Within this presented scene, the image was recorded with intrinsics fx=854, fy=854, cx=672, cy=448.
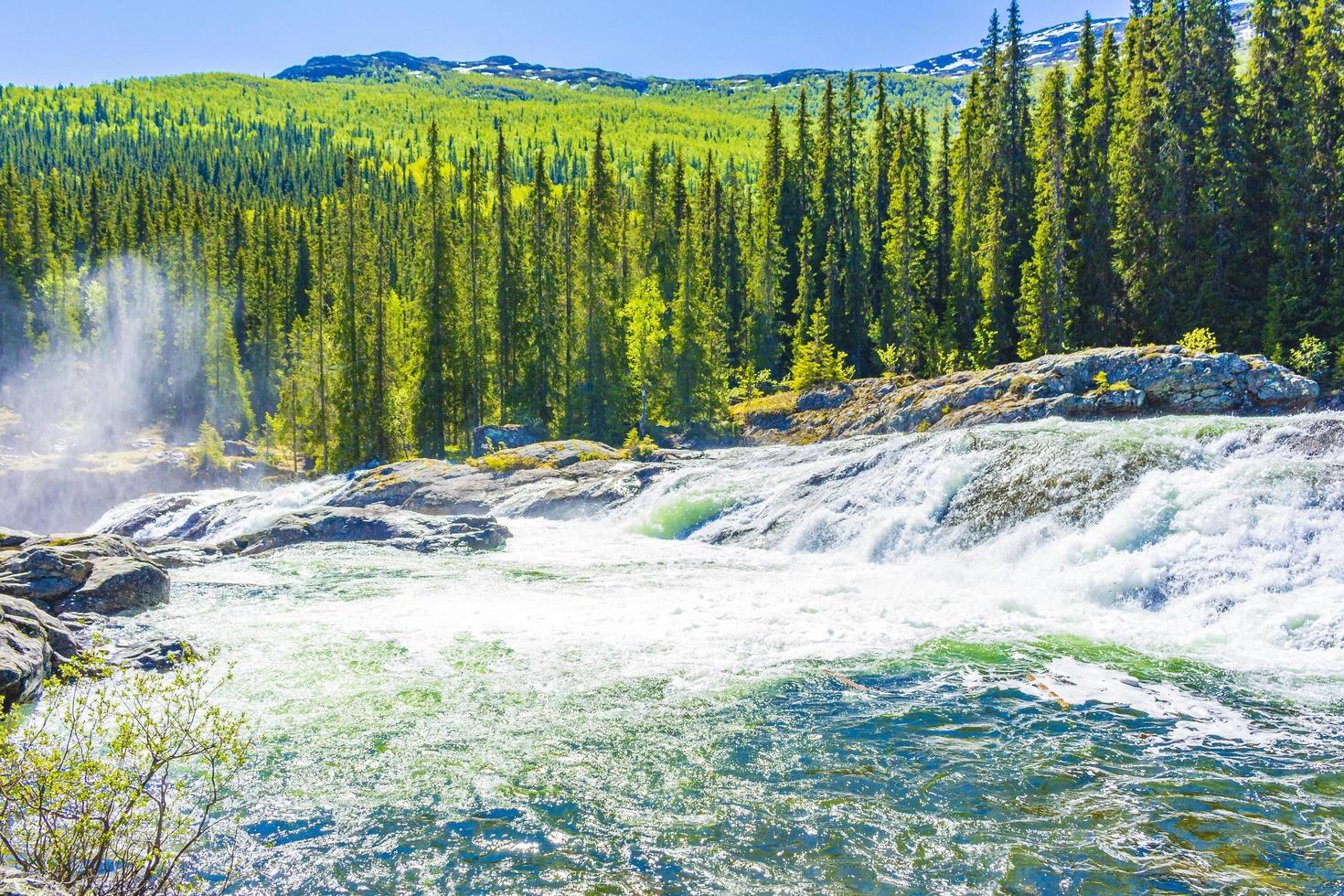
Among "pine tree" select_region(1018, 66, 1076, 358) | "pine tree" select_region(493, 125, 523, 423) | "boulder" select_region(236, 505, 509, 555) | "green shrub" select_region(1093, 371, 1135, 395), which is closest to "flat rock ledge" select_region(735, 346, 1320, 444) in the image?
"green shrub" select_region(1093, 371, 1135, 395)

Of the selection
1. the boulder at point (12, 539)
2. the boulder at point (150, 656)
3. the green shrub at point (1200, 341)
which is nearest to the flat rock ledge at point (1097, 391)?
the green shrub at point (1200, 341)

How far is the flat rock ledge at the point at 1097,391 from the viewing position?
27.2 metres

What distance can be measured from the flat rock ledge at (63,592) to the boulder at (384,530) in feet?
20.8

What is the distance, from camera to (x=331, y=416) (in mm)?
53281

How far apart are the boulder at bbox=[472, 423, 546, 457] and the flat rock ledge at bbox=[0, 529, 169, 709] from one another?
2380 centimetres

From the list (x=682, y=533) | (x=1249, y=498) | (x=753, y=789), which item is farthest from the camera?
(x=682, y=533)

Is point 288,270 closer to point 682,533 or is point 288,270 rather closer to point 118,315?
point 118,315

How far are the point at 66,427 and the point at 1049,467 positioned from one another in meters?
84.8

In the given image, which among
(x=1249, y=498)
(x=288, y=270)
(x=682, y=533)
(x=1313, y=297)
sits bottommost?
(x=682, y=533)

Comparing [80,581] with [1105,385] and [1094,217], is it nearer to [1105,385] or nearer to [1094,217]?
[1105,385]

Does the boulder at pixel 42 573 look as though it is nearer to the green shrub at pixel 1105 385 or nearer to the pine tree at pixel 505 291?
the green shrub at pixel 1105 385

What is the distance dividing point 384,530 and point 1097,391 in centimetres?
2402

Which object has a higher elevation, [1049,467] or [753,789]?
[1049,467]

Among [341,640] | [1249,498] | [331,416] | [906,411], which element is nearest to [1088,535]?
[1249,498]
